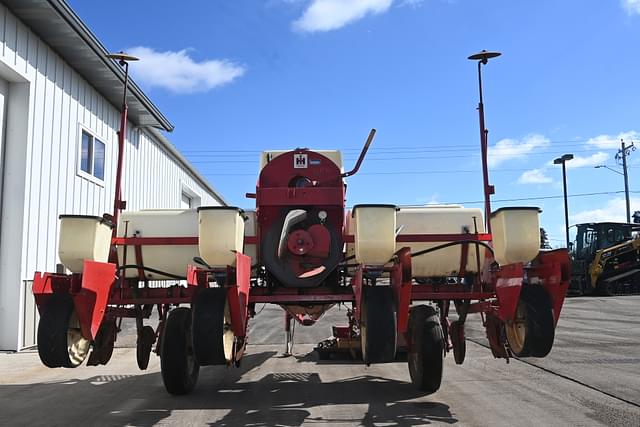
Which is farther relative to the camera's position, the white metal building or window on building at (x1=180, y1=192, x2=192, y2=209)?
window on building at (x1=180, y1=192, x2=192, y2=209)

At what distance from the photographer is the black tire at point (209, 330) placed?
4.49 metres

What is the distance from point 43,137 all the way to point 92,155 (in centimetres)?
Answer: 212

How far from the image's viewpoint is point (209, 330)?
4504mm

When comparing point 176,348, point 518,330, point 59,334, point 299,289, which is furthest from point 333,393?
point 59,334

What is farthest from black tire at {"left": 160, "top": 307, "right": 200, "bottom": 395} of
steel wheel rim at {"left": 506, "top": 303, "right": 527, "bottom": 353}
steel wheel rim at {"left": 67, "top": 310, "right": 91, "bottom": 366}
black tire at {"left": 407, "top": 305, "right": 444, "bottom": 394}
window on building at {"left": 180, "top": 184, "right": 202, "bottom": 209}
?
window on building at {"left": 180, "top": 184, "right": 202, "bottom": 209}

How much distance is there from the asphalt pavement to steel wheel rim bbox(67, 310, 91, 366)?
2.44 feet

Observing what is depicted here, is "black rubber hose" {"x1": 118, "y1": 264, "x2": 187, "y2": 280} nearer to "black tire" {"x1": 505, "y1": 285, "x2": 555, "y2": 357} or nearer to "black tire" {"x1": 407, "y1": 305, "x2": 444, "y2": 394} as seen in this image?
"black tire" {"x1": 407, "y1": 305, "x2": 444, "y2": 394}

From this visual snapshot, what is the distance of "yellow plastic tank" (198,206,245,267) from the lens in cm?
495

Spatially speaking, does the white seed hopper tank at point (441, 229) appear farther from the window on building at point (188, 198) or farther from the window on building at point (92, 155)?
the window on building at point (188, 198)

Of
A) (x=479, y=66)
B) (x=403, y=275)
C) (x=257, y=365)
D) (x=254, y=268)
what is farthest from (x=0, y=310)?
(x=479, y=66)

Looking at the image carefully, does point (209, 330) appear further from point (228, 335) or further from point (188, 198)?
point (188, 198)

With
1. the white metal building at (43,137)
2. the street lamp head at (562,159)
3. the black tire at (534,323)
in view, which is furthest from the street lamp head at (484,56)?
the street lamp head at (562,159)

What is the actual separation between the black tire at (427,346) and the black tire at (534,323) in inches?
43.1

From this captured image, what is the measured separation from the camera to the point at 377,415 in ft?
17.6
